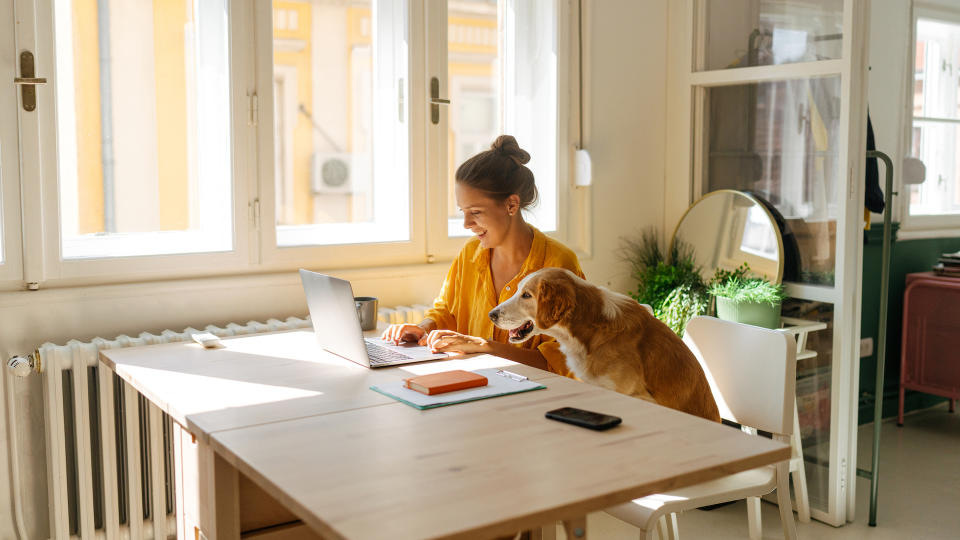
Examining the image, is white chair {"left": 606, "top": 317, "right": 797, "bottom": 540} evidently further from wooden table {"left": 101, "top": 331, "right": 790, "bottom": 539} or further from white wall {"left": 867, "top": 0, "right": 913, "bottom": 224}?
white wall {"left": 867, "top": 0, "right": 913, "bottom": 224}

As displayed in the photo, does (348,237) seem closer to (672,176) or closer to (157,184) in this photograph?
(157,184)

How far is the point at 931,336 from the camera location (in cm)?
402

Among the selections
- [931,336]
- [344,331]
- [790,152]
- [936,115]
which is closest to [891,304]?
[931,336]

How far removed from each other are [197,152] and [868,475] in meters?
2.55

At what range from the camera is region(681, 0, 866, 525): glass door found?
2873 millimetres

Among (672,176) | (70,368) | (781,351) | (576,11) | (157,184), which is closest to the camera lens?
(781,351)

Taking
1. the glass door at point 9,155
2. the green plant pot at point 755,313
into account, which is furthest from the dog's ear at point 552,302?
the glass door at point 9,155

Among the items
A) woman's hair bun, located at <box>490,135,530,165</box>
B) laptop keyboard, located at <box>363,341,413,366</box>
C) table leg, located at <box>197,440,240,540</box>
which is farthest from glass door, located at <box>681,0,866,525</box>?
table leg, located at <box>197,440,240,540</box>

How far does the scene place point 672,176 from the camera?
11.8 feet

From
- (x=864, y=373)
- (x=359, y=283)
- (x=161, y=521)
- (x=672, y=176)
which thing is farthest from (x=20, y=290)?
(x=864, y=373)

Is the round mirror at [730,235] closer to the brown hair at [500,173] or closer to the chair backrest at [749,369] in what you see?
the chair backrest at [749,369]

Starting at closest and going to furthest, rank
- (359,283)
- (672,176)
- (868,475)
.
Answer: (359,283) → (868,475) → (672,176)

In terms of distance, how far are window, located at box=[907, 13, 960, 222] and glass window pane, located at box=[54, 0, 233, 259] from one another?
322 cm

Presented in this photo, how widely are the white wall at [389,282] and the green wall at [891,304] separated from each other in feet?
3.80
